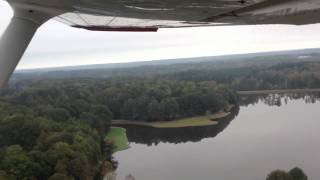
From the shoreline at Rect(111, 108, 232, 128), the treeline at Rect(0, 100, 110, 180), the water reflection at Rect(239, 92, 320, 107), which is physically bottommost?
the water reflection at Rect(239, 92, 320, 107)

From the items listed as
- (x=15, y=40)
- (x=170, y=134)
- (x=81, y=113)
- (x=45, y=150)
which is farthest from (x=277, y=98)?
(x=15, y=40)

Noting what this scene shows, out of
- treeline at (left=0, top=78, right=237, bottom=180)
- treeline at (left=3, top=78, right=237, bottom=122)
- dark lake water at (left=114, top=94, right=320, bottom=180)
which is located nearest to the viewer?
treeline at (left=0, top=78, right=237, bottom=180)

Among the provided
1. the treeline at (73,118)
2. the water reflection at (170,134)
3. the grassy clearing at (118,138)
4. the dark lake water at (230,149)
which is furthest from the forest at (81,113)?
the dark lake water at (230,149)

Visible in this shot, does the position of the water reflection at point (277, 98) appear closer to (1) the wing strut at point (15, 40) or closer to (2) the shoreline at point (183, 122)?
(2) the shoreline at point (183, 122)

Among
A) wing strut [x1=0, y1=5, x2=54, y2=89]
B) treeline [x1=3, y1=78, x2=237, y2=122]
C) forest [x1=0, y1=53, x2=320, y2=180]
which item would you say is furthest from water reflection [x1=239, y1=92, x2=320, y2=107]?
wing strut [x1=0, y1=5, x2=54, y2=89]

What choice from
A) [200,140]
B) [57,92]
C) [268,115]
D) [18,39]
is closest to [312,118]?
[268,115]

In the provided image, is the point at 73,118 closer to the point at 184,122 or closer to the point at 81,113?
the point at 81,113

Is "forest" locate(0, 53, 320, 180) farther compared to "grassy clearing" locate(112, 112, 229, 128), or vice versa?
"grassy clearing" locate(112, 112, 229, 128)

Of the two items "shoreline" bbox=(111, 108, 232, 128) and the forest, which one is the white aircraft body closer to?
the forest
